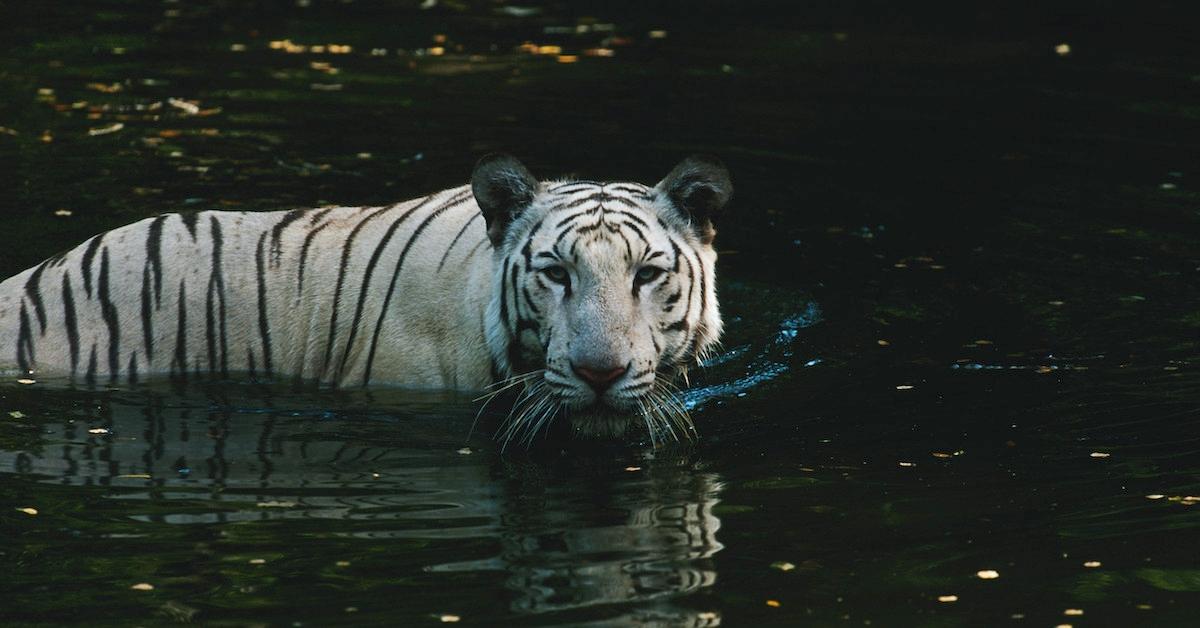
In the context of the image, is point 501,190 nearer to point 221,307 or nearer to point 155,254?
point 221,307

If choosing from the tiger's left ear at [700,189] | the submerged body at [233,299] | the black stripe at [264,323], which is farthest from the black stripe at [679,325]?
the black stripe at [264,323]

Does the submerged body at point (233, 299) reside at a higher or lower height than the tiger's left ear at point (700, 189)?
lower

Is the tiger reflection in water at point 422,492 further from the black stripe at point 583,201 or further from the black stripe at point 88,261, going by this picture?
the black stripe at point 583,201

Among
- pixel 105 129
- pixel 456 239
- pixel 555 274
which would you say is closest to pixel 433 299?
pixel 456 239

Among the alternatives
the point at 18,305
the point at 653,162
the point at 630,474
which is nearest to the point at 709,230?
the point at 630,474

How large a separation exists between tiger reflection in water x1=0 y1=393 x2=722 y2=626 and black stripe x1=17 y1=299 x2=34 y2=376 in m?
0.32

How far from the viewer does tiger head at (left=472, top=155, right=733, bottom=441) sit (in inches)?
191

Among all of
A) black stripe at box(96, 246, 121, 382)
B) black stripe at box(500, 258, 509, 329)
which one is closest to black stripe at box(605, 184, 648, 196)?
black stripe at box(500, 258, 509, 329)

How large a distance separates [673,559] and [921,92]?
6.94 m

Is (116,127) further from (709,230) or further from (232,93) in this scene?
(709,230)

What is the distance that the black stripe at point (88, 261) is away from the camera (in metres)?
5.74

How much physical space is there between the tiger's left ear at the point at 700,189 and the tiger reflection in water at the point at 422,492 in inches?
31.4

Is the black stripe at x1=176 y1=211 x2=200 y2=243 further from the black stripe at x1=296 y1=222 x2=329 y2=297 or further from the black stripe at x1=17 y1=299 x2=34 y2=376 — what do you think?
the black stripe at x1=17 y1=299 x2=34 y2=376

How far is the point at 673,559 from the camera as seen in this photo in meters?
4.27
